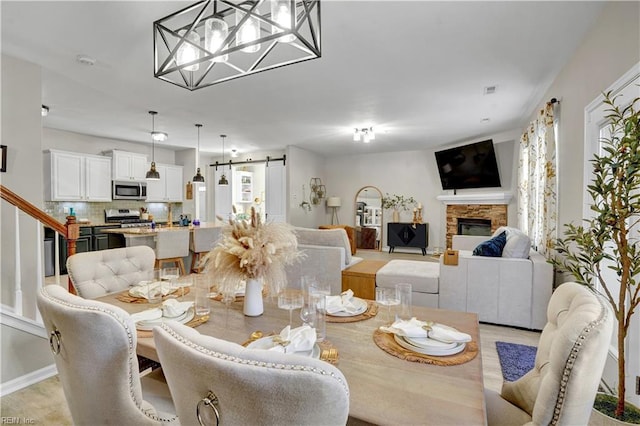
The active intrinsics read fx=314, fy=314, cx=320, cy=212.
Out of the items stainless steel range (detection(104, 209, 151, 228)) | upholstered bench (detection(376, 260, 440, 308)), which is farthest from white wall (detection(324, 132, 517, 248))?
stainless steel range (detection(104, 209, 151, 228))

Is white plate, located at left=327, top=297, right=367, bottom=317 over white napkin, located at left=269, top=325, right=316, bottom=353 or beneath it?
beneath

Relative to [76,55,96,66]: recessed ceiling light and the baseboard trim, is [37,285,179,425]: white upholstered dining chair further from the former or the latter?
[76,55,96,66]: recessed ceiling light

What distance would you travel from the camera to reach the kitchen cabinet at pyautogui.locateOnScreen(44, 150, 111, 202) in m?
5.54

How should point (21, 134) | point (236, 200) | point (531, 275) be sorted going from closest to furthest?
point (21, 134)
point (531, 275)
point (236, 200)

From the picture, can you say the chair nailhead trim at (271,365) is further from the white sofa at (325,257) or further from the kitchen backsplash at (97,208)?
the kitchen backsplash at (97,208)

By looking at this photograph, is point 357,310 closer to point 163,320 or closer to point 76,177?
point 163,320

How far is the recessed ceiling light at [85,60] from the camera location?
298cm

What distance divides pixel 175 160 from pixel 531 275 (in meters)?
7.85

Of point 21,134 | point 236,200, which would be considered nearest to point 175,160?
point 236,200

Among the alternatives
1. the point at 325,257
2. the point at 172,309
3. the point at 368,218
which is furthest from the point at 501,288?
the point at 368,218

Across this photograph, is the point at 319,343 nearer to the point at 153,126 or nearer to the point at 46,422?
the point at 46,422

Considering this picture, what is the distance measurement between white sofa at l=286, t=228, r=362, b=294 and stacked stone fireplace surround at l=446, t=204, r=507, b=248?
13.7 ft

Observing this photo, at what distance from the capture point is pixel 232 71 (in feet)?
10.9

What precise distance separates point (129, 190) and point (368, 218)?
5793mm
